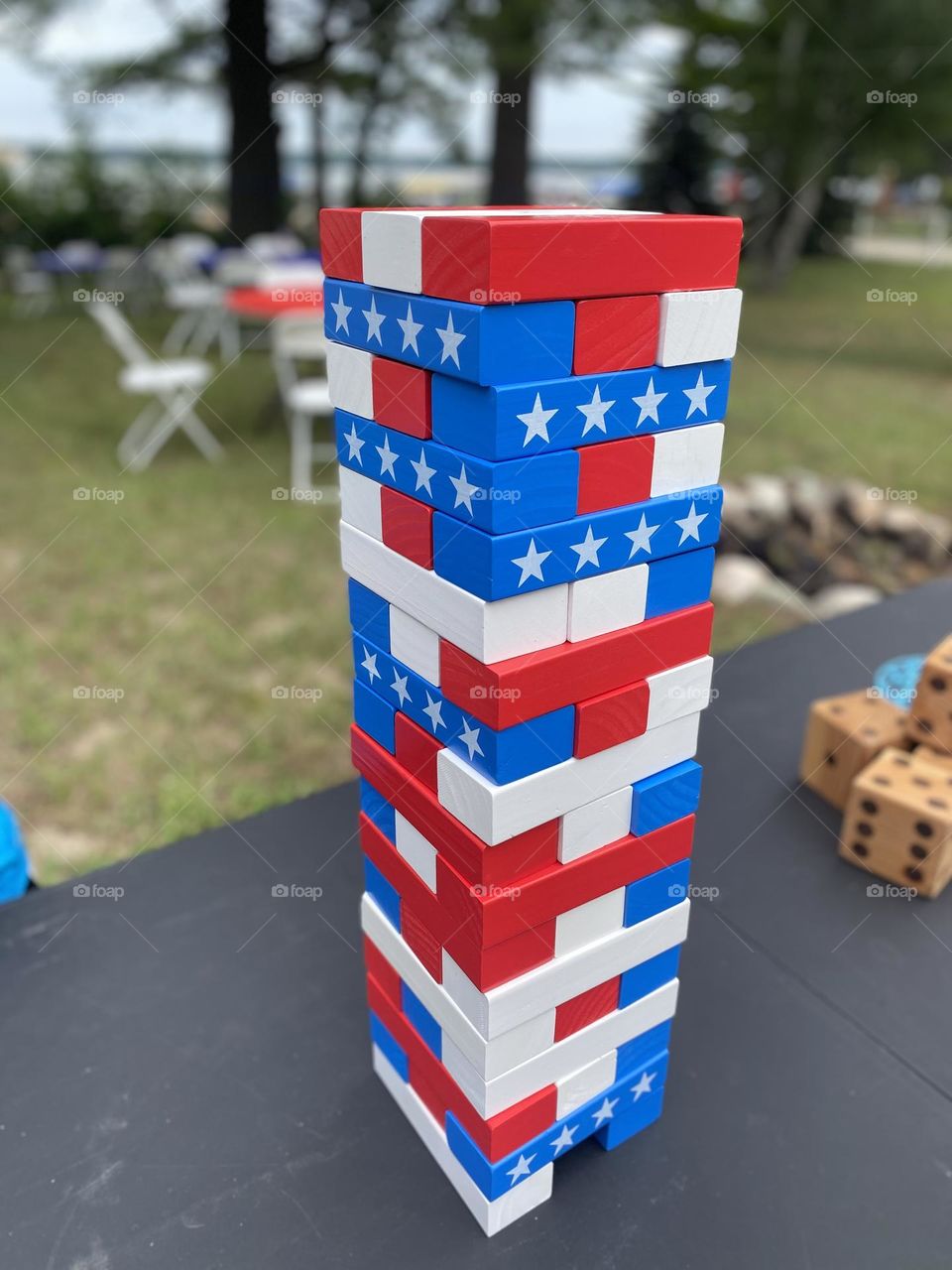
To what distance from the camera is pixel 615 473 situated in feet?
2.93

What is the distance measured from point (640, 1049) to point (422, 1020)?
0.94 feet

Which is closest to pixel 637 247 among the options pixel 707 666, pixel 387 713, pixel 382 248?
pixel 382 248

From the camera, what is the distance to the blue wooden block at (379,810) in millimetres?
1123

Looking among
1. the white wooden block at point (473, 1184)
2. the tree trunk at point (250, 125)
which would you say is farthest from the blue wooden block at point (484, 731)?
the tree trunk at point (250, 125)

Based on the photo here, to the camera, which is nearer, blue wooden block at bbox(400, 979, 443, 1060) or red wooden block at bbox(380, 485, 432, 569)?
red wooden block at bbox(380, 485, 432, 569)

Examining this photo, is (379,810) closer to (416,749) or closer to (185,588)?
(416,749)

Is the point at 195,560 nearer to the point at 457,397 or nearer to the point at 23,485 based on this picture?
the point at 23,485

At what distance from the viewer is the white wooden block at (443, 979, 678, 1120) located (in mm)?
1061

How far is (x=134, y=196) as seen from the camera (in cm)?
1154

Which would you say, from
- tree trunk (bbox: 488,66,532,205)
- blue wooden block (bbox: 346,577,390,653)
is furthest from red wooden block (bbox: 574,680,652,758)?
tree trunk (bbox: 488,66,532,205)

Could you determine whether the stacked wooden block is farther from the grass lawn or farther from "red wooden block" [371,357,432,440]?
the grass lawn

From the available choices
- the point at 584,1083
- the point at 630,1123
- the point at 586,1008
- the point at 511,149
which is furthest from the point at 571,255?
the point at 511,149

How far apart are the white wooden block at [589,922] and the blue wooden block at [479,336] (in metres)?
0.59

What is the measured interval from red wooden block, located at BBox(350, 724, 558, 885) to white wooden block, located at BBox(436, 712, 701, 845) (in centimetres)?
2
